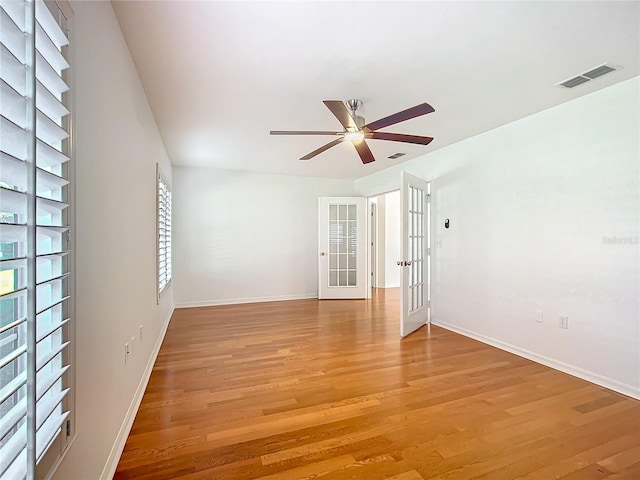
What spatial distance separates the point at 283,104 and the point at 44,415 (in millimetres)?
2709

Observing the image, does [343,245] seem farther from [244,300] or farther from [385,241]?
[244,300]

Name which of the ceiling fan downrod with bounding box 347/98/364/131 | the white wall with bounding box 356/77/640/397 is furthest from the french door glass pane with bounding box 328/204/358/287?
the ceiling fan downrod with bounding box 347/98/364/131

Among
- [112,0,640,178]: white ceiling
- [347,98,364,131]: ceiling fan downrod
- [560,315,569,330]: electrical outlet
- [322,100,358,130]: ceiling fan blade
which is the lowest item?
[560,315,569,330]: electrical outlet

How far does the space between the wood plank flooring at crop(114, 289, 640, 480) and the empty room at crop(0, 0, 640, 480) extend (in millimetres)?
18

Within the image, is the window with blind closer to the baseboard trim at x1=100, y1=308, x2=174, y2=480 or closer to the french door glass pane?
the baseboard trim at x1=100, y1=308, x2=174, y2=480

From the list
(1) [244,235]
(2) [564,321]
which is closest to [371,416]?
(2) [564,321]

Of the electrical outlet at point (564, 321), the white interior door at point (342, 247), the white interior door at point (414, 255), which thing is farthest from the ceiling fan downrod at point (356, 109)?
the white interior door at point (342, 247)

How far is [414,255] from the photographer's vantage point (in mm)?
4434

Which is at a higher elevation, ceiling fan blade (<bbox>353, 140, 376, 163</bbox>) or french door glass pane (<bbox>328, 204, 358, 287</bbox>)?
ceiling fan blade (<bbox>353, 140, 376, 163</bbox>)

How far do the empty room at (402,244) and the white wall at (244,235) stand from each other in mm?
1159

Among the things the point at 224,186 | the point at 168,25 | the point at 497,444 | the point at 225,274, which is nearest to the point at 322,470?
the point at 497,444

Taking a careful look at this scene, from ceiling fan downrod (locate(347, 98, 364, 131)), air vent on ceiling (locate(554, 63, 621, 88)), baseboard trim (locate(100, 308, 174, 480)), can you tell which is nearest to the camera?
baseboard trim (locate(100, 308, 174, 480))

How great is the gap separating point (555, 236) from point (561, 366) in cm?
124

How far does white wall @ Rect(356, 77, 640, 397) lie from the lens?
263cm
